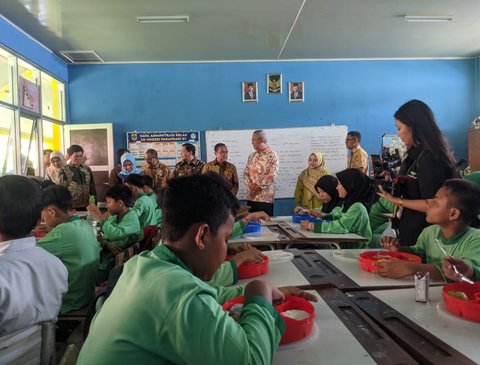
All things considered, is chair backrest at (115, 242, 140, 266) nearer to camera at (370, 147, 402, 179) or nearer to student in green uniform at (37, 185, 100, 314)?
student in green uniform at (37, 185, 100, 314)

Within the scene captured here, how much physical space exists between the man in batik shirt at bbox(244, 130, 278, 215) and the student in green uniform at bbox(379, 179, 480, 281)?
10.4ft

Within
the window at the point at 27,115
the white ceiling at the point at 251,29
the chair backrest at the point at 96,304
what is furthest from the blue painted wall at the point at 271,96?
the chair backrest at the point at 96,304

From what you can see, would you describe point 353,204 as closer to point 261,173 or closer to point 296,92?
point 261,173

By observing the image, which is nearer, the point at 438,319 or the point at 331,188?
the point at 438,319

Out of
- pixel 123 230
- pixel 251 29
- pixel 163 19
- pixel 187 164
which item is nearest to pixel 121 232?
pixel 123 230

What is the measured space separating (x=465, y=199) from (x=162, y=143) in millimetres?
5344

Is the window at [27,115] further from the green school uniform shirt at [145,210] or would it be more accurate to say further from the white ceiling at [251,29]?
the green school uniform shirt at [145,210]

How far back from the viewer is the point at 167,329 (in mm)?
735

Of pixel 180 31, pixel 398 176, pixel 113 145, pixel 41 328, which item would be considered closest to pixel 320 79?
pixel 180 31

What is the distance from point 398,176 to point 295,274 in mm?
1100

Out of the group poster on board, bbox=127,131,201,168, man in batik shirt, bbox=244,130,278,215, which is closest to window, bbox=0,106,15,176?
poster on board, bbox=127,131,201,168

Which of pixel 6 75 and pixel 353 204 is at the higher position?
pixel 6 75

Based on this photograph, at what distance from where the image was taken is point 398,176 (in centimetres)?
238

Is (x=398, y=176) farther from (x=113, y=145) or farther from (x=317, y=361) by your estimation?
(x=113, y=145)
